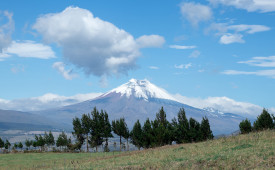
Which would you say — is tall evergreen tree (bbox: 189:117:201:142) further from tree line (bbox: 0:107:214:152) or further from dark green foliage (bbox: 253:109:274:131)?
dark green foliage (bbox: 253:109:274:131)

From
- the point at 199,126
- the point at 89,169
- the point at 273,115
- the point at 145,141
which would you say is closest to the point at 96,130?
the point at 145,141

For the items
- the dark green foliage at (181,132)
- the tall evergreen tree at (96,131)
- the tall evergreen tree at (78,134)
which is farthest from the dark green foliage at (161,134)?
the tall evergreen tree at (78,134)

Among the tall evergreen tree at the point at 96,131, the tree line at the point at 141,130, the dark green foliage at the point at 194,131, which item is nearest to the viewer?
the tree line at the point at 141,130

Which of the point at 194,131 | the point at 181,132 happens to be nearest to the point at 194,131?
the point at 194,131

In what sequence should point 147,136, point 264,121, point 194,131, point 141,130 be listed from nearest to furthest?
point 147,136 < point 264,121 < point 194,131 < point 141,130

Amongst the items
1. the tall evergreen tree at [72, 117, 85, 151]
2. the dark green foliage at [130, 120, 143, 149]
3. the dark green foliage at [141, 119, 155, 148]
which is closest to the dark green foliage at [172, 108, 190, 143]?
the dark green foliage at [141, 119, 155, 148]

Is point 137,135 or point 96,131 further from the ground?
point 96,131

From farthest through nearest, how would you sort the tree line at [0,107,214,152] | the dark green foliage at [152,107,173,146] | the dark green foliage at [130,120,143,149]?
the dark green foliage at [130,120,143,149] < the tree line at [0,107,214,152] < the dark green foliage at [152,107,173,146]

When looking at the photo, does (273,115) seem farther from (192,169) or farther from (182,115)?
(192,169)

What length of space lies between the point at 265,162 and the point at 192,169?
15.7ft

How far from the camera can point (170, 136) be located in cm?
9388

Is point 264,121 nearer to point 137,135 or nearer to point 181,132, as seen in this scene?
point 181,132

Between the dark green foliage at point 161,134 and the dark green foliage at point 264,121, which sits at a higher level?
the dark green foliage at point 264,121

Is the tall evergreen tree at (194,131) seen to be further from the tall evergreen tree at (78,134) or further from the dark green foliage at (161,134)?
the tall evergreen tree at (78,134)
